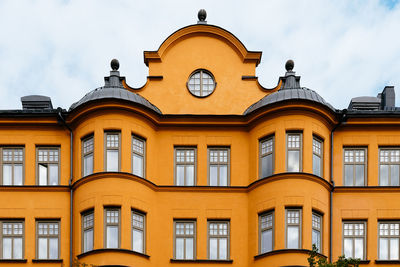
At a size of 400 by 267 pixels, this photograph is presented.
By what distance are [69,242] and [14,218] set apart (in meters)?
2.76

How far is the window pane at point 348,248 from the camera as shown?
4716 cm

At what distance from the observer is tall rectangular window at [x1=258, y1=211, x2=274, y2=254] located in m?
46.2

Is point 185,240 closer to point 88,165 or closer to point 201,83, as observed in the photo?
point 88,165

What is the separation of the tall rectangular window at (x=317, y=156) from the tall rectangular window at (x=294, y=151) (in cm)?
86

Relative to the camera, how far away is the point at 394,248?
4712 centimetres

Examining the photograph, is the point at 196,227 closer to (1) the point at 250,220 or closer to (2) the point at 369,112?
(1) the point at 250,220

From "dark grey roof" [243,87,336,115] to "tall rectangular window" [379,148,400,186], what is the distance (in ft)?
10.4

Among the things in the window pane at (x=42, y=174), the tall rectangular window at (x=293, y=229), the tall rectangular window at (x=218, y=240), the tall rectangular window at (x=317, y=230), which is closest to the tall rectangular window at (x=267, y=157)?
the tall rectangular window at (x=293, y=229)

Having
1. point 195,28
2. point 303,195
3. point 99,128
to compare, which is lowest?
point 303,195

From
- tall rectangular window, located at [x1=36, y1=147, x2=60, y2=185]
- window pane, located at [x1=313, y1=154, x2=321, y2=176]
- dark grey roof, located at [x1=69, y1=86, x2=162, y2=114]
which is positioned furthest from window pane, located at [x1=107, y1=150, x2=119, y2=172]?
window pane, located at [x1=313, y1=154, x2=321, y2=176]

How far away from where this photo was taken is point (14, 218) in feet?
156

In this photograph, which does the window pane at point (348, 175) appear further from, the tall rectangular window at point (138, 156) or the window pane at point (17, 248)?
the window pane at point (17, 248)

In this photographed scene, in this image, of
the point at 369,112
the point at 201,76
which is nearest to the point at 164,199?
the point at 201,76

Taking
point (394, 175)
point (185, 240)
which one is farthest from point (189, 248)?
point (394, 175)
